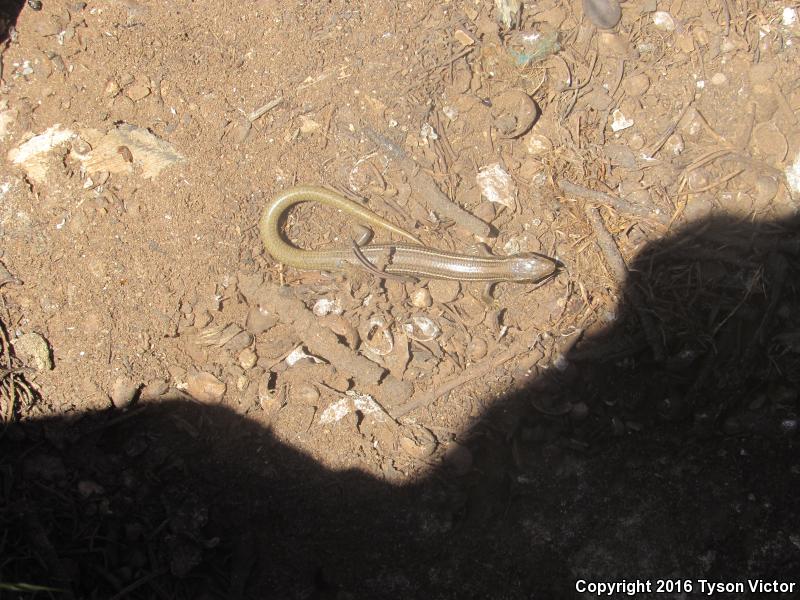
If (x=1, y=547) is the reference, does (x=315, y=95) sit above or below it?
above

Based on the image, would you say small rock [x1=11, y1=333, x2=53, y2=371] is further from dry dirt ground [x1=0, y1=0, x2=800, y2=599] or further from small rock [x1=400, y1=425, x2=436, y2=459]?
small rock [x1=400, y1=425, x2=436, y2=459]

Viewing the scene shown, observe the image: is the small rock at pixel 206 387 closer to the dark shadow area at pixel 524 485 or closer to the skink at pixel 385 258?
the dark shadow area at pixel 524 485

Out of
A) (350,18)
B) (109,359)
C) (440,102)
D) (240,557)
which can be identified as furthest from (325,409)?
(350,18)

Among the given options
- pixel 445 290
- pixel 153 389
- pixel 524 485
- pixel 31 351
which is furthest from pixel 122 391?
pixel 524 485

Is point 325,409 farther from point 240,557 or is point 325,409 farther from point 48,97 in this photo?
point 48,97

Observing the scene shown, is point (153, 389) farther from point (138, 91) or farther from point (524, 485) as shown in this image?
point (524, 485)
